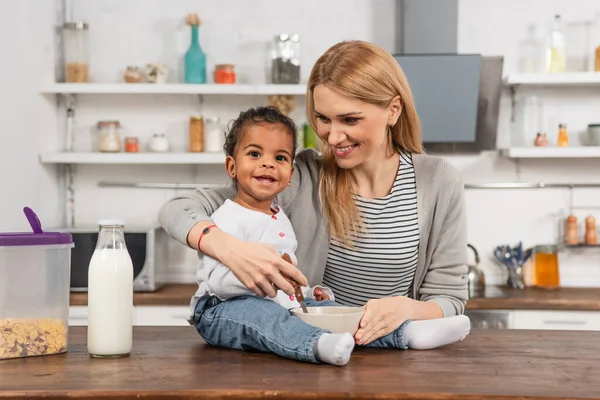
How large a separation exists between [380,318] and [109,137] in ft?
9.11

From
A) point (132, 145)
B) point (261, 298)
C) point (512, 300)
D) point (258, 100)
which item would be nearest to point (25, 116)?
point (132, 145)

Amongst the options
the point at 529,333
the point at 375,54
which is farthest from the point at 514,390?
the point at 375,54

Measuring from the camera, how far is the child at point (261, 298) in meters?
1.49

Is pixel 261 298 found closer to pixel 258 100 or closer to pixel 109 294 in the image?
pixel 109 294

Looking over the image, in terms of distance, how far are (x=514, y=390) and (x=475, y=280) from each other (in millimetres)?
2672

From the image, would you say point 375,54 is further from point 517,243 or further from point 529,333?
point 517,243

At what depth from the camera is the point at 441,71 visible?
387 centimetres

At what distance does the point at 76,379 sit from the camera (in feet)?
4.47

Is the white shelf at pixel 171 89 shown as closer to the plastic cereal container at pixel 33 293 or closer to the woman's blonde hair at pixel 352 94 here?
the woman's blonde hair at pixel 352 94

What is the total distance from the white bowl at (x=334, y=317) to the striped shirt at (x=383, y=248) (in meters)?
0.50

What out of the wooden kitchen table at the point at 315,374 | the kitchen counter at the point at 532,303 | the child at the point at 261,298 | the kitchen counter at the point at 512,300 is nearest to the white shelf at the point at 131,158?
the kitchen counter at the point at 512,300

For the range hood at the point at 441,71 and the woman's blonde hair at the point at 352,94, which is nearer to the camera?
the woman's blonde hair at the point at 352,94

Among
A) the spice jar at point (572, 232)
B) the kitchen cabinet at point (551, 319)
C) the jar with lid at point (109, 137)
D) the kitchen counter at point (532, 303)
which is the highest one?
the jar with lid at point (109, 137)

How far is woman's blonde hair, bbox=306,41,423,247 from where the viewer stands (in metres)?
1.92
